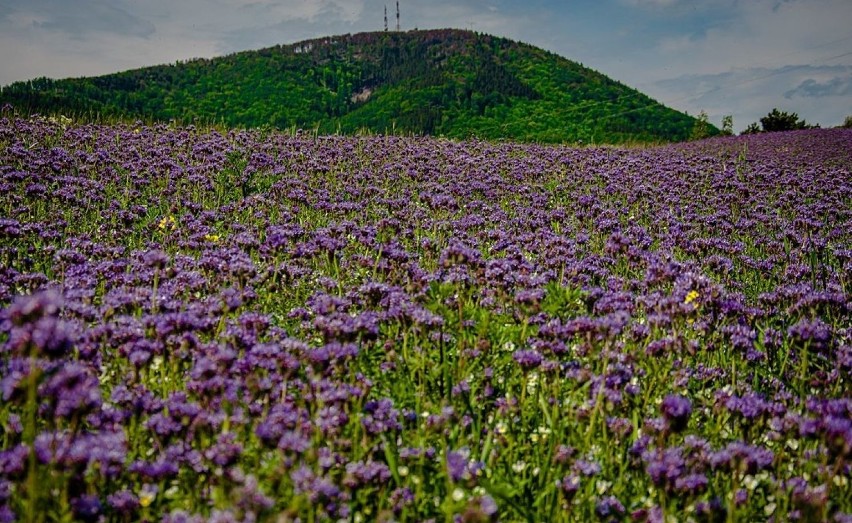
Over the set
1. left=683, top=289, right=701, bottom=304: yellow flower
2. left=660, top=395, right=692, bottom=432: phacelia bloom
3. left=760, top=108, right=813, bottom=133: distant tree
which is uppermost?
left=760, top=108, right=813, bottom=133: distant tree

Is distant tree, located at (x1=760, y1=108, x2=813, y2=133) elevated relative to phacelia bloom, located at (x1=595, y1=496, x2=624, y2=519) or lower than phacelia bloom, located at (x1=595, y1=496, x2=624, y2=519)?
elevated

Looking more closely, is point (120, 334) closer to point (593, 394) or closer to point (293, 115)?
point (593, 394)

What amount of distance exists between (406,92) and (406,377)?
7279 centimetres

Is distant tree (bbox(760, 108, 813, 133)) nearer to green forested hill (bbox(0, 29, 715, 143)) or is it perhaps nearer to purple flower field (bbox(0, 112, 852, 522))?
green forested hill (bbox(0, 29, 715, 143))

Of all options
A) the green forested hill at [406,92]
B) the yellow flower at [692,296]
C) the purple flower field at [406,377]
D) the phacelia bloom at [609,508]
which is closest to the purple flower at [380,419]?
the purple flower field at [406,377]

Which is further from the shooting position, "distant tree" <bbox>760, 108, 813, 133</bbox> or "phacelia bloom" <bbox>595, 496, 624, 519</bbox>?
"distant tree" <bbox>760, 108, 813, 133</bbox>

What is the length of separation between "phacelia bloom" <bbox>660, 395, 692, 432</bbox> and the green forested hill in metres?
44.7

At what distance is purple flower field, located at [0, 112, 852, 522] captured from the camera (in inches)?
94.8

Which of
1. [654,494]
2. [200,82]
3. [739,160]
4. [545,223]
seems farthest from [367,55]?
[654,494]

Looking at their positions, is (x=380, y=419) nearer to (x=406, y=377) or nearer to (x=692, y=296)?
(x=406, y=377)

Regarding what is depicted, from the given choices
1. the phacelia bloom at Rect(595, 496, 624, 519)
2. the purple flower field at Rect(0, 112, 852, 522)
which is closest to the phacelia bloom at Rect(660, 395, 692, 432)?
the purple flower field at Rect(0, 112, 852, 522)

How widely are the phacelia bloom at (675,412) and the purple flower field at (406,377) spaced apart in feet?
0.04

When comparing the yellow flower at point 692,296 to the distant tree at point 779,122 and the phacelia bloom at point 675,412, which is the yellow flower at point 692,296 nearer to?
the phacelia bloom at point 675,412

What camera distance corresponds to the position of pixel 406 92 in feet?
240
